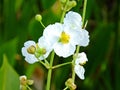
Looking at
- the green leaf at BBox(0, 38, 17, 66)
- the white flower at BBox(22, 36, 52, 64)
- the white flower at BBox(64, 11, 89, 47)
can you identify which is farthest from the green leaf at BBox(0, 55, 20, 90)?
the green leaf at BBox(0, 38, 17, 66)

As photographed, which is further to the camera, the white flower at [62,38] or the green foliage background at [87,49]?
the green foliage background at [87,49]

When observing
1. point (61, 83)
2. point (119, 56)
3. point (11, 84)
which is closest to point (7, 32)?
point (61, 83)

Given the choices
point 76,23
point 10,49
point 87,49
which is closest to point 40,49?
point 76,23

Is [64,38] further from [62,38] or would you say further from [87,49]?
[87,49]

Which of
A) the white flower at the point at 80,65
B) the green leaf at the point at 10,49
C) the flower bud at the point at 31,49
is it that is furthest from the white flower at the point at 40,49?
the green leaf at the point at 10,49

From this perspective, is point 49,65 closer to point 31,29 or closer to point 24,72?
point 31,29

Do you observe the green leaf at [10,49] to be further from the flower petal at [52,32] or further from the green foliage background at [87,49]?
the flower petal at [52,32]

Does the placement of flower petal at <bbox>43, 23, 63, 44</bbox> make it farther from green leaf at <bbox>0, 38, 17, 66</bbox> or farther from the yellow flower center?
green leaf at <bbox>0, 38, 17, 66</bbox>
